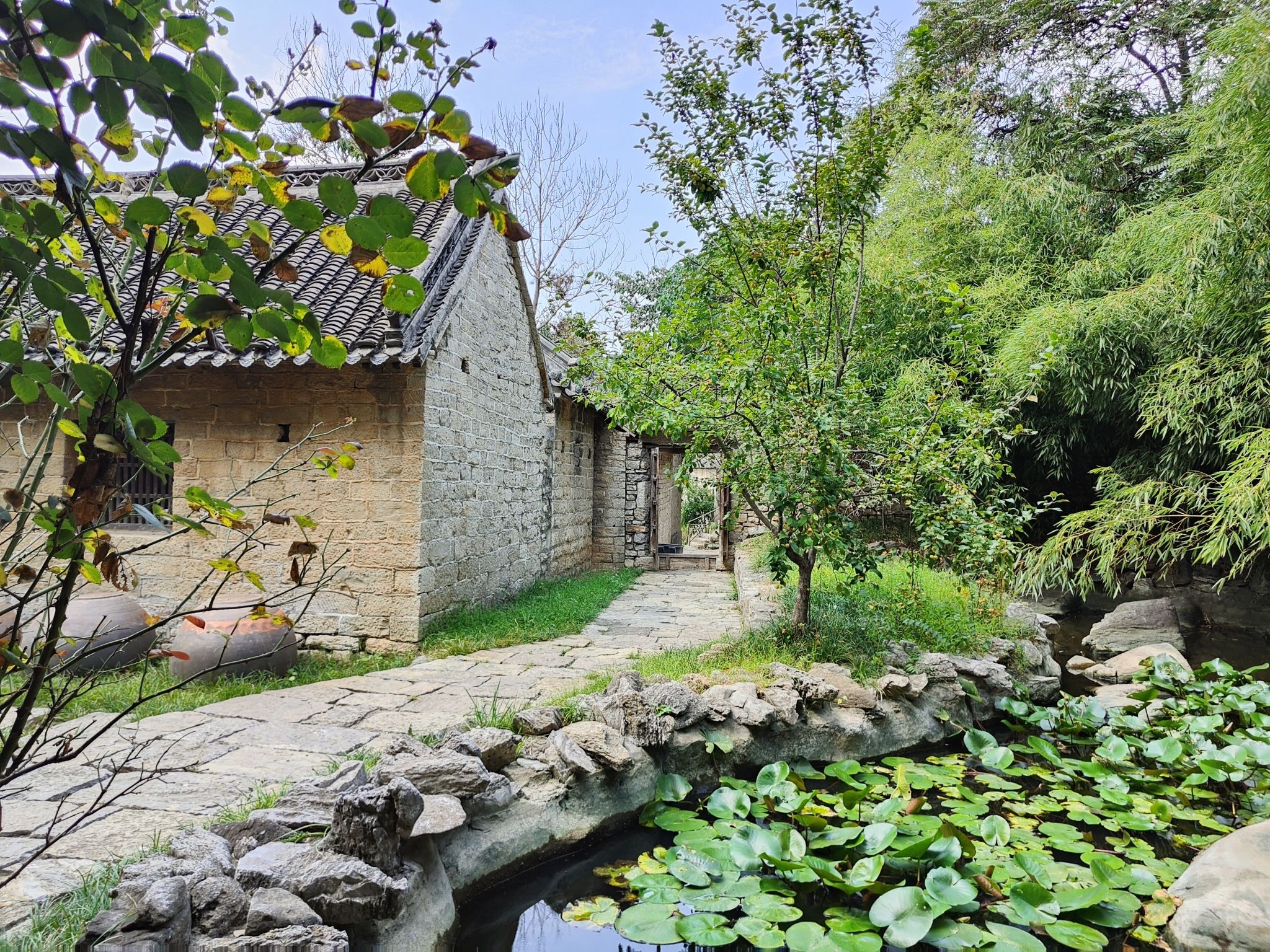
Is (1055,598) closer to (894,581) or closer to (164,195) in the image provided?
(894,581)

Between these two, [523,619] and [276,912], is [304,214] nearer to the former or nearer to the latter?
[276,912]

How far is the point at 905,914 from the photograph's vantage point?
260 cm

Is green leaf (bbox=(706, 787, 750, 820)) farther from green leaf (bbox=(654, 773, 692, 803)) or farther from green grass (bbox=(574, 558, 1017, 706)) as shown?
green grass (bbox=(574, 558, 1017, 706))

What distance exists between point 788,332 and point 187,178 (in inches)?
195

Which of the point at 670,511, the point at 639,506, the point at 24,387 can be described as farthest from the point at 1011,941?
the point at 670,511

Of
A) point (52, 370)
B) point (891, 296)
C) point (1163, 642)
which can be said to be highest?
point (891, 296)

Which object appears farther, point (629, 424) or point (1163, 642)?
point (1163, 642)

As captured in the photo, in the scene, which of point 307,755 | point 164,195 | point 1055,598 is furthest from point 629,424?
point 1055,598

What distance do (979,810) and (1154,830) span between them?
0.86 metres

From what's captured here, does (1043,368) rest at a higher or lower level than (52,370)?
higher

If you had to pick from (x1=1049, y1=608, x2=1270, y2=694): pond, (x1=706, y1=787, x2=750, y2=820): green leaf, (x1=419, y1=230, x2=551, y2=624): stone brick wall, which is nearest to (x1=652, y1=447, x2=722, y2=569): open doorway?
(x1=419, y1=230, x2=551, y2=624): stone brick wall

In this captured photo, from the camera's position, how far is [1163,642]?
817 centimetres

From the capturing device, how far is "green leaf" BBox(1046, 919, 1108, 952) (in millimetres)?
2660

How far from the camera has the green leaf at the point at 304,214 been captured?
0.85m
